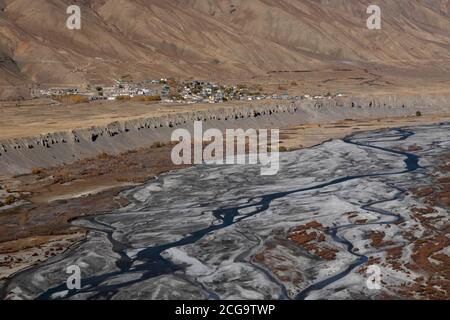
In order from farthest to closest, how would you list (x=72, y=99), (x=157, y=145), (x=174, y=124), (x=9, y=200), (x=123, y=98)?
(x=123, y=98)
(x=72, y=99)
(x=174, y=124)
(x=157, y=145)
(x=9, y=200)

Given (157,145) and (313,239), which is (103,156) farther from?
(313,239)

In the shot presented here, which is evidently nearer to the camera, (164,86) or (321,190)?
(321,190)

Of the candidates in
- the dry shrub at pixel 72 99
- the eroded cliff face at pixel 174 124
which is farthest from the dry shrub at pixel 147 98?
the eroded cliff face at pixel 174 124

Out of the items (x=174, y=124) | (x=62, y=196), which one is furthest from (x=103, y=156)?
(x=174, y=124)

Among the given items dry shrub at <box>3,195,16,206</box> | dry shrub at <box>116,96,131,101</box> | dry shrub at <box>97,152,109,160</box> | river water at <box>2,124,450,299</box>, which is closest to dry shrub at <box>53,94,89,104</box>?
dry shrub at <box>116,96,131,101</box>

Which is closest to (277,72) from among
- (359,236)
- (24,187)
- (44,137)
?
(44,137)

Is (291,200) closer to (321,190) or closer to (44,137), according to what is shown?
(321,190)
